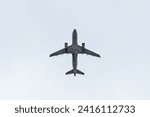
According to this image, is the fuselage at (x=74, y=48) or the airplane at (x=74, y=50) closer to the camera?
the fuselage at (x=74, y=48)

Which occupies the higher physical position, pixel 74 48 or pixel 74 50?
pixel 74 48

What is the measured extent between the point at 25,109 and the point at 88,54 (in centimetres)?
6118

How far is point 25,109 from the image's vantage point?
413ft

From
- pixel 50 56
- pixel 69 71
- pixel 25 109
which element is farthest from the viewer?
pixel 69 71

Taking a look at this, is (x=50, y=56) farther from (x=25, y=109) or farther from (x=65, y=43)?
(x=25, y=109)

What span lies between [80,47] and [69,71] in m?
21.0

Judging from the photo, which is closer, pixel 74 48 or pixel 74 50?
pixel 74 48

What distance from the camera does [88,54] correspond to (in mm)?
182125

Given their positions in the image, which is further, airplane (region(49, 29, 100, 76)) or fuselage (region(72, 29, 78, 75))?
airplane (region(49, 29, 100, 76))

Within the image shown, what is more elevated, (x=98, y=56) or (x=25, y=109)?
(x=98, y=56)

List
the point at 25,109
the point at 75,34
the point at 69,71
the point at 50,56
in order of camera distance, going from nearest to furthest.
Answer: the point at 25,109 < the point at 75,34 < the point at 50,56 < the point at 69,71

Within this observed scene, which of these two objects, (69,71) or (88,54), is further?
(69,71)

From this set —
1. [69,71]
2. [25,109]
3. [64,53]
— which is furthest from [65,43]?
[25,109]

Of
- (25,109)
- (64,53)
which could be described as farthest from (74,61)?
(25,109)
